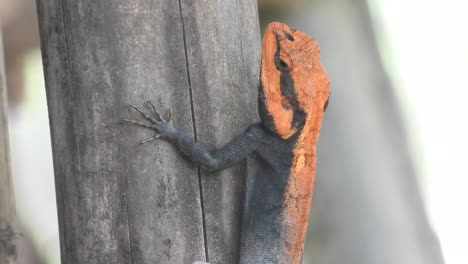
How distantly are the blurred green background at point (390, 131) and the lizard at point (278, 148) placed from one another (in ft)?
5.52

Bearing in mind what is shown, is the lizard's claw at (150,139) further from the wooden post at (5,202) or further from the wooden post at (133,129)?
the wooden post at (5,202)

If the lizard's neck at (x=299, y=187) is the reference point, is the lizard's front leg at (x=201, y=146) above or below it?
above

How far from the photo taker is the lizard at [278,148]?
235 centimetres

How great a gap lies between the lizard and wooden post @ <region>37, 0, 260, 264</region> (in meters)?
0.06

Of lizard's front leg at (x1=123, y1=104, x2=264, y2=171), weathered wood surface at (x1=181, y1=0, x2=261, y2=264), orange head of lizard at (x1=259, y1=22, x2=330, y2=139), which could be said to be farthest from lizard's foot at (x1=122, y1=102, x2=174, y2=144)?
orange head of lizard at (x1=259, y1=22, x2=330, y2=139)

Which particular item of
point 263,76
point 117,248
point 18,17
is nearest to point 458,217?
point 263,76

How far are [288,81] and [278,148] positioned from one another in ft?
0.79

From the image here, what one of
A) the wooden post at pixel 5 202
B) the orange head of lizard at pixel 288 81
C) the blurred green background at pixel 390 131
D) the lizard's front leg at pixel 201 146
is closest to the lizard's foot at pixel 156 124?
the lizard's front leg at pixel 201 146

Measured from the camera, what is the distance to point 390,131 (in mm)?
4160

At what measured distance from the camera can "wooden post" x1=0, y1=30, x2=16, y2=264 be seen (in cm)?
334

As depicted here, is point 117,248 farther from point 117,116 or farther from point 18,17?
point 18,17

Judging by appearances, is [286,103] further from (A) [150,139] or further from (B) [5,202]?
(B) [5,202]

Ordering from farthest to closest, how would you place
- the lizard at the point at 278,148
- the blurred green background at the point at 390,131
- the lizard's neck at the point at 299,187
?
the blurred green background at the point at 390,131 → the lizard's neck at the point at 299,187 → the lizard at the point at 278,148

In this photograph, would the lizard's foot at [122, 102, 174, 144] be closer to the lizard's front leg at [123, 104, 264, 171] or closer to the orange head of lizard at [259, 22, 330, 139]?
the lizard's front leg at [123, 104, 264, 171]
